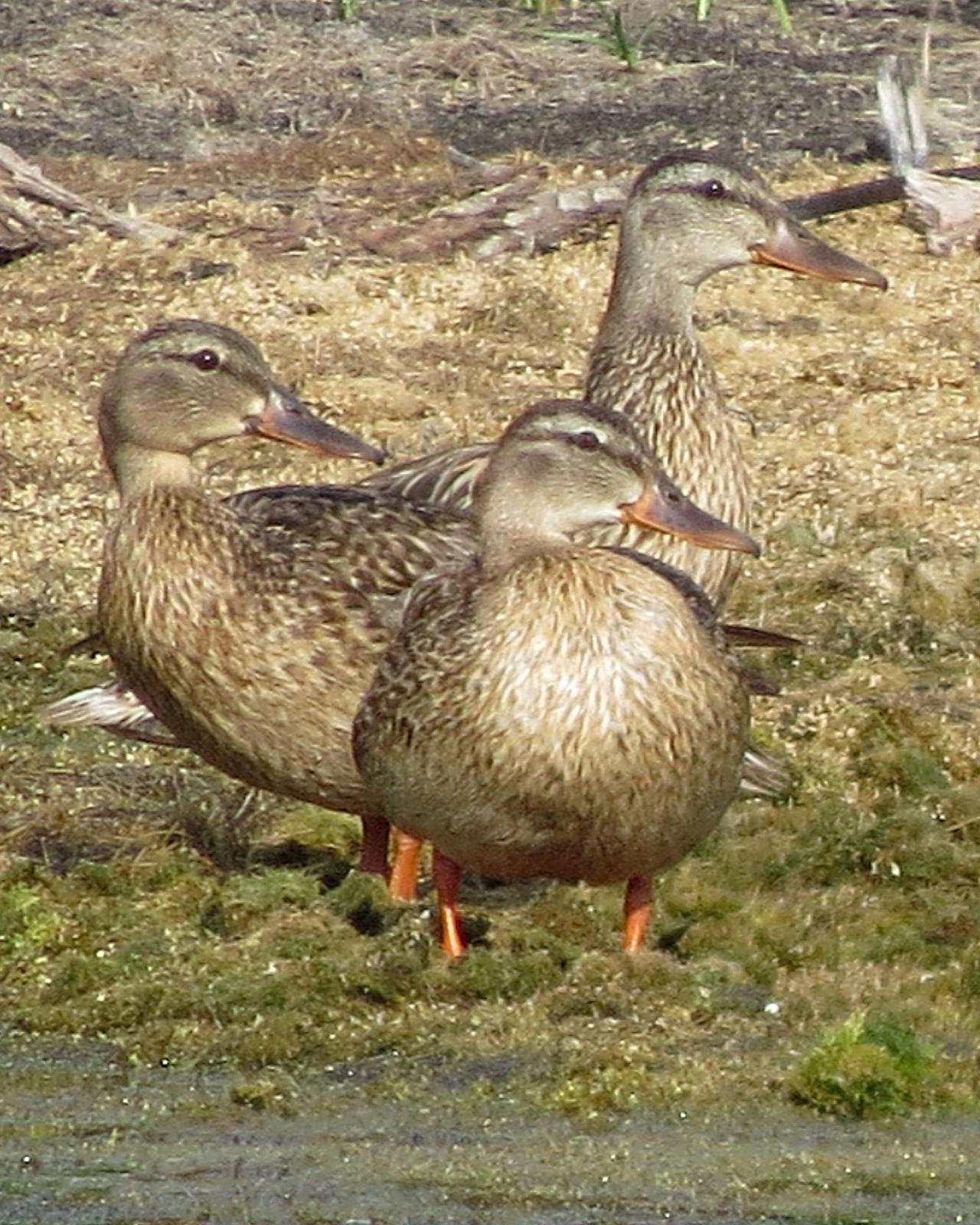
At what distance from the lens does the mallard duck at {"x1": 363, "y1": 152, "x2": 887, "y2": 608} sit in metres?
8.75

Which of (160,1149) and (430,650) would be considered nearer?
(160,1149)

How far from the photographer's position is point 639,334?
9.23m

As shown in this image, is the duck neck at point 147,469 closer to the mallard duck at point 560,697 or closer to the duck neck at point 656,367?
the mallard duck at point 560,697

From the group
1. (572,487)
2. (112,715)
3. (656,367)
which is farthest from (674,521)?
(656,367)

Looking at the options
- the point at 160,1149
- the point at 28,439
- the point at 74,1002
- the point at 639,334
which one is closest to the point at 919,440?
the point at 639,334

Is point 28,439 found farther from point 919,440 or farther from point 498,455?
point 498,455

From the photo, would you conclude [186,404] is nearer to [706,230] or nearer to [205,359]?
[205,359]

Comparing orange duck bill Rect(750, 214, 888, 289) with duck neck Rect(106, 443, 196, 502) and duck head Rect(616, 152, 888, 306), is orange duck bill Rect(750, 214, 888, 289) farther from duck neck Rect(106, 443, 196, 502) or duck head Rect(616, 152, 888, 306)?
duck neck Rect(106, 443, 196, 502)

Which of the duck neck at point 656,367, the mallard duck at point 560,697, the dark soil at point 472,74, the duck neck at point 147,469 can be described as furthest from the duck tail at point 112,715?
the dark soil at point 472,74

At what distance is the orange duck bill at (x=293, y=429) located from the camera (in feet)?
26.3

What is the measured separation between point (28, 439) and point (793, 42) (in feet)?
19.6

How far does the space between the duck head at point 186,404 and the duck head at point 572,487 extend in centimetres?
88

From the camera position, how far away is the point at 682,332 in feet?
30.3

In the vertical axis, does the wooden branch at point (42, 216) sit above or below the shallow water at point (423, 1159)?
below
